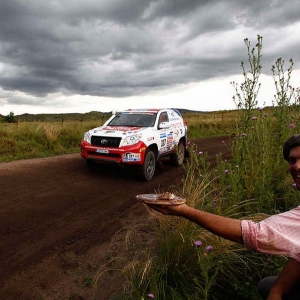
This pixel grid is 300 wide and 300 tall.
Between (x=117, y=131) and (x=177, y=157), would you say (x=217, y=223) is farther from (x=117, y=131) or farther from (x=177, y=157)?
(x=177, y=157)

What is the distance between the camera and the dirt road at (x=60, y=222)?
317cm

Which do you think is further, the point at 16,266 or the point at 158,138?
→ the point at 158,138

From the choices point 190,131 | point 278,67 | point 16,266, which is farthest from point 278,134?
point 190,131

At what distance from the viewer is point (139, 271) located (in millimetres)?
2844

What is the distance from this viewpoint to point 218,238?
301 cm

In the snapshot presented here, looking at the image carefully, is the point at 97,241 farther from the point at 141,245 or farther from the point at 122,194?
the point at 122,194

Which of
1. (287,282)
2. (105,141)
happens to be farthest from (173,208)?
(105,141)

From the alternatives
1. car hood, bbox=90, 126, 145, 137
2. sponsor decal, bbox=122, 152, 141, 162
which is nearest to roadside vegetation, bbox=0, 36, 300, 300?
sponsor decal, bbox=122, 152, 141, 162

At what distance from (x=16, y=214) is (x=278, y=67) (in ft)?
16.8

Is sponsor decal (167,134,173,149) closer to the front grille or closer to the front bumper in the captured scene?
the front bumper

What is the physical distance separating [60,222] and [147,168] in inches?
124

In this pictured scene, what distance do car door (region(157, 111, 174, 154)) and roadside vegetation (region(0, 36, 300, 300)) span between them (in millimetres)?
3226

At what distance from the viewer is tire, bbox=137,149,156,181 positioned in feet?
23.6

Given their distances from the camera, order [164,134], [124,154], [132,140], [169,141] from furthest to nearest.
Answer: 1. [169,141]
2. [164,134]
3. [132,140]
4. [124,154]
